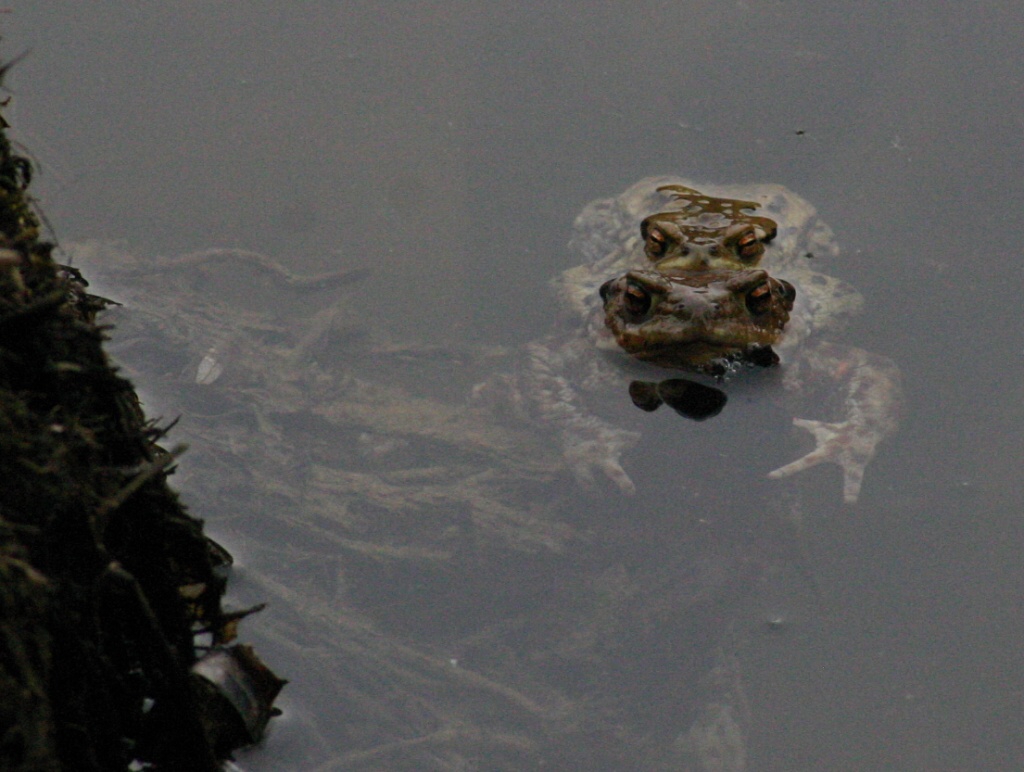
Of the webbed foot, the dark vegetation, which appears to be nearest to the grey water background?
the webbed foot

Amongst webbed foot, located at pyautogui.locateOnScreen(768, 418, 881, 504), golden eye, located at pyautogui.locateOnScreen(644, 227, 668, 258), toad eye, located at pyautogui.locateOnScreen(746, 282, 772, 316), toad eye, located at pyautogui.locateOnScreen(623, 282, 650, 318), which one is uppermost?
golden eye, located at pyautogui.locateOnScreen(644, 227, 668, 258)

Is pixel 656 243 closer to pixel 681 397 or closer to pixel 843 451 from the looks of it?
pixel 681 397

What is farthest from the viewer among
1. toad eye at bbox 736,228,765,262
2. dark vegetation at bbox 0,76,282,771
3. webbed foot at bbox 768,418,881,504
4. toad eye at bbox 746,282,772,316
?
toad eye at bbox 736,228,765,262

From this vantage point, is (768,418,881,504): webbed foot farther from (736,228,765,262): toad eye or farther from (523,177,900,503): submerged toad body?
(736,228,765,262): toad eye

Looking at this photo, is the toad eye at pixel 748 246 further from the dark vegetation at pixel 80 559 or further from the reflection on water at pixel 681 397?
the dark vegetation at pixel 80 559

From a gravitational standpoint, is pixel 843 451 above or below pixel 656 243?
below

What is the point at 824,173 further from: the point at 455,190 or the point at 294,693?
the point at 294,693

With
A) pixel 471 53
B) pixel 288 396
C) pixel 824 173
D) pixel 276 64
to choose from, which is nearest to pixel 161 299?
pixel 288 396

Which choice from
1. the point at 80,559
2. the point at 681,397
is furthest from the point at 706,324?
the point at 80,559
